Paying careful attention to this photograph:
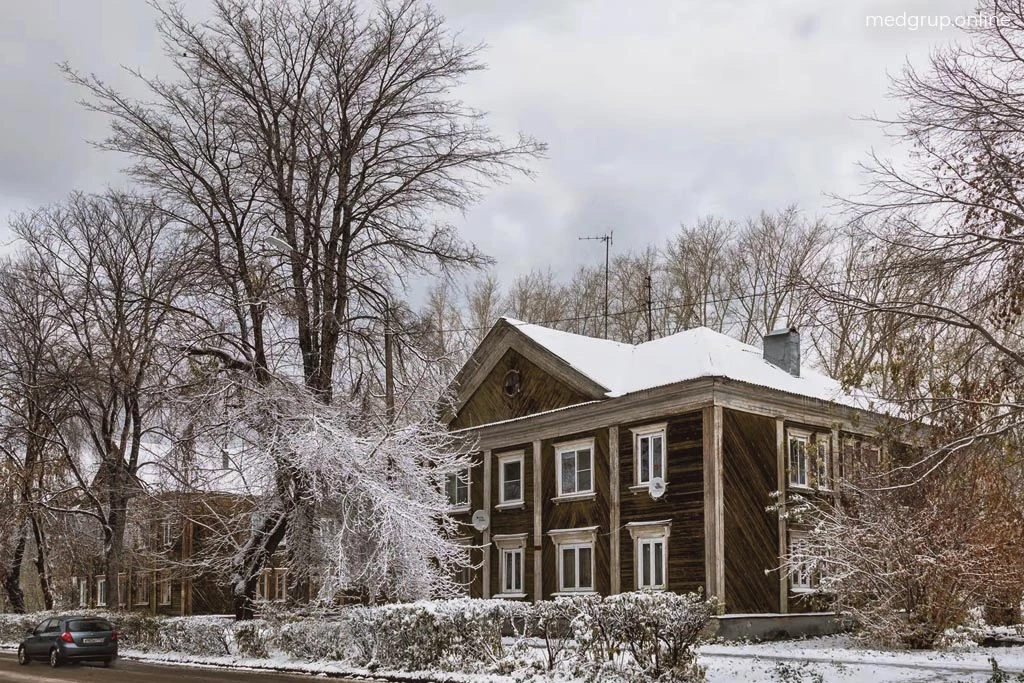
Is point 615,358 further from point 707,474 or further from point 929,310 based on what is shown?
point 929,310

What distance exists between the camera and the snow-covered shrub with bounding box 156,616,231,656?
88.1ft

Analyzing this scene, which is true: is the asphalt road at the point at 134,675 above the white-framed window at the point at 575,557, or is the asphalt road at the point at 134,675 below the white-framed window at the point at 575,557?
below

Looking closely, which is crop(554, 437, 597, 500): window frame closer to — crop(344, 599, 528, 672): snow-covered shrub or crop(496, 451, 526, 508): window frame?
crop(496, 451, 526, 508): window frame

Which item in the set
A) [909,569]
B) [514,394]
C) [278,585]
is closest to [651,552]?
[514,394]

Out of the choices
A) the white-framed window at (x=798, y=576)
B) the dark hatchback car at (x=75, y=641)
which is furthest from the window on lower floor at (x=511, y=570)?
the dark hatchback car at (x=75, y=641)

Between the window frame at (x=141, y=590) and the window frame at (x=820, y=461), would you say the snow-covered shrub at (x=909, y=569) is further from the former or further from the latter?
the window frame at (x=141, y=590)

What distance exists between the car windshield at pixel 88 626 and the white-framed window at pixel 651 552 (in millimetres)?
13848

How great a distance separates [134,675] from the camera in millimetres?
22812

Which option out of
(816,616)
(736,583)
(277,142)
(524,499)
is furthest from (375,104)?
(816,616)

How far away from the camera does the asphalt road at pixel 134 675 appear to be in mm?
20891

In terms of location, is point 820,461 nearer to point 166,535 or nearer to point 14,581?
point 14,581

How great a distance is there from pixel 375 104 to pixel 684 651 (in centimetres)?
1745

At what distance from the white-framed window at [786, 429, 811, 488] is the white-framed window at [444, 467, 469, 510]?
10.9 m

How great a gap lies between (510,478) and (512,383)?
10.0 feet
